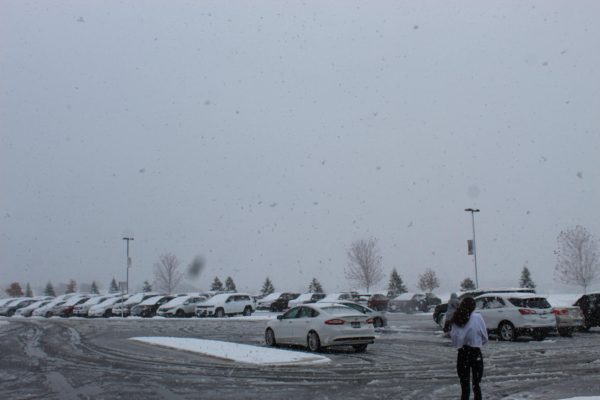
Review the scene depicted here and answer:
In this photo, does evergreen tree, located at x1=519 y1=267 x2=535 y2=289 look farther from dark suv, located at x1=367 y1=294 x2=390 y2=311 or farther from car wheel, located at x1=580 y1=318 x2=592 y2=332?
car wheel, located at x1=580 y1=318 x2=592 y2=332

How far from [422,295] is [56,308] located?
29.0m

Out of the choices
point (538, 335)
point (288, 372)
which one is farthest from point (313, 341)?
point (538, 335)

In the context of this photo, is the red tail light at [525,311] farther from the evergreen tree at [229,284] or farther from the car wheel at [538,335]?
the evergreen tree at [229,284]

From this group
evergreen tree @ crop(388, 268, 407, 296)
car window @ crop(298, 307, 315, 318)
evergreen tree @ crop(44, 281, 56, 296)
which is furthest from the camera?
evergreen tree @ crop(44, 281, 56, 296)

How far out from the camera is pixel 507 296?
2191 cm

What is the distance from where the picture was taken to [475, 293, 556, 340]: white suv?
21031 millimetres

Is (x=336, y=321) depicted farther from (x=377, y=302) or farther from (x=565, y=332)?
(x=377, y=302)

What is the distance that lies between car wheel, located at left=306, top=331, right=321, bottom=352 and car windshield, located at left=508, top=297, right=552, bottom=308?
7.53 metres

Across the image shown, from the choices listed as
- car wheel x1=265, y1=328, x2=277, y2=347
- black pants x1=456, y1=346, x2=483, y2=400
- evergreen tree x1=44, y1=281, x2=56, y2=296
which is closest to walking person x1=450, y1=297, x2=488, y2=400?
black pants x1=456, y1=346, x2=483, y2=400

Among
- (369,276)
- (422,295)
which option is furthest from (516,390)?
(369,276)

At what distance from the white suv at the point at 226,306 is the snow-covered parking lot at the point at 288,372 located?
20409 mm

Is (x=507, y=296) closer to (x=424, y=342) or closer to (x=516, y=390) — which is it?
(x=424, y=342)

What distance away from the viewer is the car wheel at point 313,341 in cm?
1822

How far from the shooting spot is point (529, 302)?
2147cm
